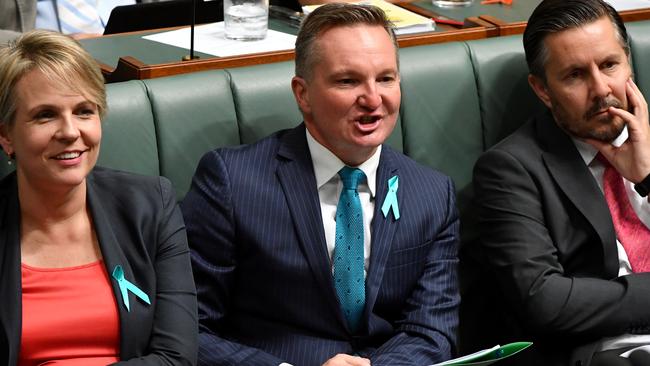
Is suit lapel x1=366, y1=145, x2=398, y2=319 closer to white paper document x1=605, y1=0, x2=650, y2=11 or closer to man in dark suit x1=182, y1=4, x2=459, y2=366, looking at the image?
man in dark suit x1=182, y1=4, x2=459, y2=366

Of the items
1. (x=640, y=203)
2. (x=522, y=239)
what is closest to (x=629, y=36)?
(x=640, y=203)

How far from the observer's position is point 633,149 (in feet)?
8.48

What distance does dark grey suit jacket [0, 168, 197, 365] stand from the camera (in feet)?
7.00

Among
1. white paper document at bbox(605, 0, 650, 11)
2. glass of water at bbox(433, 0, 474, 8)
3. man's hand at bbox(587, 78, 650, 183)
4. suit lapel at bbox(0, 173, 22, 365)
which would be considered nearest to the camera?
suit lapel at bbox(0, 173, 22, 365)

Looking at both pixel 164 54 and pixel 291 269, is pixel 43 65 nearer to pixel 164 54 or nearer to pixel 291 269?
pixel 291 269

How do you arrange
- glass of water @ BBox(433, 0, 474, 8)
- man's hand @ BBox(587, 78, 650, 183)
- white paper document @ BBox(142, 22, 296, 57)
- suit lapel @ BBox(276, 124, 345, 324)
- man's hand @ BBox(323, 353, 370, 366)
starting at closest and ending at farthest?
man's hand @ BBox(323, 353, 370, 366)
suit lapel @ BBox(276, 124, 345, 324)
man's hand @ BBox(587, 78, 650, 183)
white paper document @ BBox(142, 22, 296, 57)
glass of water @ BBox(433, 0, 474, 8)

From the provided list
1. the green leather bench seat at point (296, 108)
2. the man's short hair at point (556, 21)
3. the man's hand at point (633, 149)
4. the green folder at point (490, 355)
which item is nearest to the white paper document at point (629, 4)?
the green leather bench seat at point (296, 108)

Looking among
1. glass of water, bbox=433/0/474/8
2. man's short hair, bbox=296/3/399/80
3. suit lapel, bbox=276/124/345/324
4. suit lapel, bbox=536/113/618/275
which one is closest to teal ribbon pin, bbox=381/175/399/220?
suit lapel, bbox=276/124/345/324

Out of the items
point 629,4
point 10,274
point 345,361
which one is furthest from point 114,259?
point 629,4

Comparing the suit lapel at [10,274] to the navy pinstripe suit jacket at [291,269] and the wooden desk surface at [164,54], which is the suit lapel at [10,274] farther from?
the wooden desk surface at [164,54]

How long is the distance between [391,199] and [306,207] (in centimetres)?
18

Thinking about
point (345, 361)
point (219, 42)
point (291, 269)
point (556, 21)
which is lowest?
point (345, 361)

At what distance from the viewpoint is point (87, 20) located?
4078mm

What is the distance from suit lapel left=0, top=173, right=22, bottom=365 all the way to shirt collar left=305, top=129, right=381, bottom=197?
60cm
